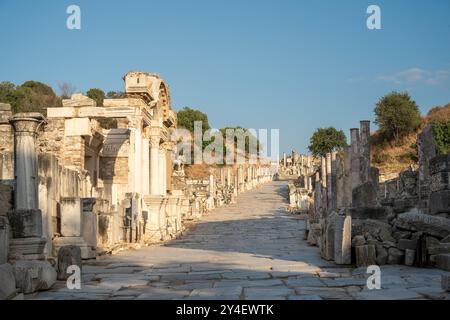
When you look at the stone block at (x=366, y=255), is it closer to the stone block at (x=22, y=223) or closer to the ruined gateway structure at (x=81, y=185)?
the ruined gateway structure at (x=81, y=185)

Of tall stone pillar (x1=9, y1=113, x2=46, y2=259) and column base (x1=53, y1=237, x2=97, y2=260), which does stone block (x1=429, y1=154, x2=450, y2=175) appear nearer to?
column base (x1=53, y1=237, x2=97, y2=260)

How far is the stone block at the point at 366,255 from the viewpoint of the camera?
9195 mm

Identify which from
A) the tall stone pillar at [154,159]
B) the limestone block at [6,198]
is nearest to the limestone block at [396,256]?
the limestone block at [6,198]

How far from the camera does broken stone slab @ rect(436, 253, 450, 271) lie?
325 inches

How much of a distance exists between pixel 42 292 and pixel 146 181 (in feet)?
40.0

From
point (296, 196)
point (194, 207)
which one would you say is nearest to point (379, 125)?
point (296, 196)

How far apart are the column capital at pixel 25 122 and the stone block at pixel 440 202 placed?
7.14m

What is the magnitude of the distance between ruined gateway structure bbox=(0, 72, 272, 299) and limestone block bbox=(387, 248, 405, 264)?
4.87 metres

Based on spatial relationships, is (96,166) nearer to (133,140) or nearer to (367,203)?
(133,140)

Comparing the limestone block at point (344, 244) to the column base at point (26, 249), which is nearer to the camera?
the column base at point (26, 249)

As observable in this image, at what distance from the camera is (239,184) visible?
160 feet

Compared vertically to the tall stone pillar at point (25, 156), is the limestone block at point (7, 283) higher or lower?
lower

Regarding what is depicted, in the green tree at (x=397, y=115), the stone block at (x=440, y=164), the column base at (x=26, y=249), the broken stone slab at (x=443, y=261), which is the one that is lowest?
the broken stone slab at (x=443, y=261)

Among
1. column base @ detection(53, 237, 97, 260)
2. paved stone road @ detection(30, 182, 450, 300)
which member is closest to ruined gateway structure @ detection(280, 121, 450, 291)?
paved stone road @ detection(30, 182, 450, 300)
